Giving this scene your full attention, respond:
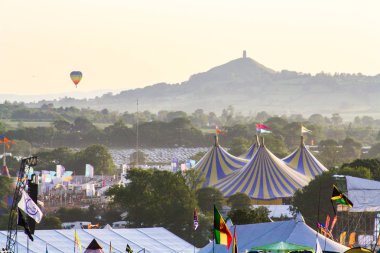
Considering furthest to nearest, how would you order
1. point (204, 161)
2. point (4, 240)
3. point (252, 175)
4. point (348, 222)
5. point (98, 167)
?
point (98, 167) < point (204, 161) < point (252, 175) < point (348, 222) < point (4, 240)

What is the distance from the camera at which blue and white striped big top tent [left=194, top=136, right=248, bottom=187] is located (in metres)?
126

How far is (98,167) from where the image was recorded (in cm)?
17325

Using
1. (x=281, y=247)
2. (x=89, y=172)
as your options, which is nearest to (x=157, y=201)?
(x=281, y=247)

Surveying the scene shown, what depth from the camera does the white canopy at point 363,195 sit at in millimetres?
81375

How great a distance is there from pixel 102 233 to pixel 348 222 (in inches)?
704

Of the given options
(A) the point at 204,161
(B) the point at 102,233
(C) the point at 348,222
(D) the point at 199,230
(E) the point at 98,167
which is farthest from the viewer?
(E) the point at 98,167

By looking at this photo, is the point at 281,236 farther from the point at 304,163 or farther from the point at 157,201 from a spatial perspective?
the point at 304,163

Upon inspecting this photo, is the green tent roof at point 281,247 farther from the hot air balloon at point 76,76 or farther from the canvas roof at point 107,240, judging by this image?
the hot air balloon at point 76,76

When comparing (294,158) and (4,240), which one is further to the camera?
(294,158)

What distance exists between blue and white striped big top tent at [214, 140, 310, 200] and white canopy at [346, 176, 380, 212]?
110ft

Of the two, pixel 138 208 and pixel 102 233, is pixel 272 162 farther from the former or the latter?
pixel 102 233

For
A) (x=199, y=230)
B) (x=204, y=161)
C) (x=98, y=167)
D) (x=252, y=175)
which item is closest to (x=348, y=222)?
(x=199, y=230)

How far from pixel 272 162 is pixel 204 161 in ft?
33.6

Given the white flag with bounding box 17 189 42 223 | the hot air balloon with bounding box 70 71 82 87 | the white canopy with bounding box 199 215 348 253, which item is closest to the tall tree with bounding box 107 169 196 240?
the white canopy with bounding box 199 215 348 253
